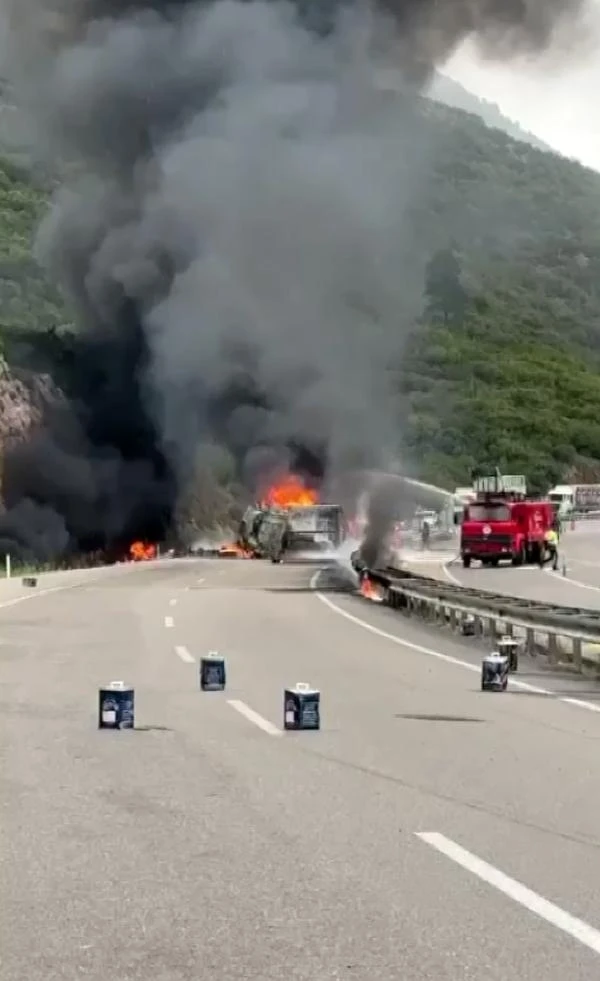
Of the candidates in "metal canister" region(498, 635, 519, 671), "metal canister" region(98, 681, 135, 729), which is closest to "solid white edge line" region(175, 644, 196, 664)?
"metal canister" region(498, 635, 519, 671)

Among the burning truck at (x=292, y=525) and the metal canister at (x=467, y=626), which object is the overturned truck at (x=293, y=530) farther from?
the metal canister at (x=467, y=626)

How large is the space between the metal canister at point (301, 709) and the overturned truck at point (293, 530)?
3248 centimetres

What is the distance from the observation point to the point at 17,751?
10344 mm

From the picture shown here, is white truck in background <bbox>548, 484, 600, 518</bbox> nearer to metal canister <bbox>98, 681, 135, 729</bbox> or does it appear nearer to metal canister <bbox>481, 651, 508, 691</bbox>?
metal canister <bbox>481, 651, 508, 691</bbox>

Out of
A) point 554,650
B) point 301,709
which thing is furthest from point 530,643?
point 301,709

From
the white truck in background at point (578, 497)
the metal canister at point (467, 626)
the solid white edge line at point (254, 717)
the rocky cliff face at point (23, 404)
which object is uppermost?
the rocky cliff face at point (23, 404)

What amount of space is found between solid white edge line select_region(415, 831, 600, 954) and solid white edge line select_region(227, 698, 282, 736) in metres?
4.12

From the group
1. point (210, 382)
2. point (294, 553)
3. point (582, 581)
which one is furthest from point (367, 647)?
point (294, 553)

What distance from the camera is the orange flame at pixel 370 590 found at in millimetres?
33072

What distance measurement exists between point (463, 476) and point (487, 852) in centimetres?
11899

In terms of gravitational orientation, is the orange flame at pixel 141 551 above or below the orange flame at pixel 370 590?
above

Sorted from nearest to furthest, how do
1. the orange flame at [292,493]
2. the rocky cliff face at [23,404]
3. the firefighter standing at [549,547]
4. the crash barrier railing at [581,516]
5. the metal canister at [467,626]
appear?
the metal canister at [467,626], the orange flame at [292,493], the firefighter standing at [549,547], the rocky cliff face at [23,404], the crash barrier railing at [581,516]

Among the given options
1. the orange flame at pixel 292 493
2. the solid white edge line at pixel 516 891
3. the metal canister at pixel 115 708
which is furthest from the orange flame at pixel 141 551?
the solid white edge line at pixel 516 891

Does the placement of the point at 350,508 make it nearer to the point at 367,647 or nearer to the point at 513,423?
the point at 367,647
